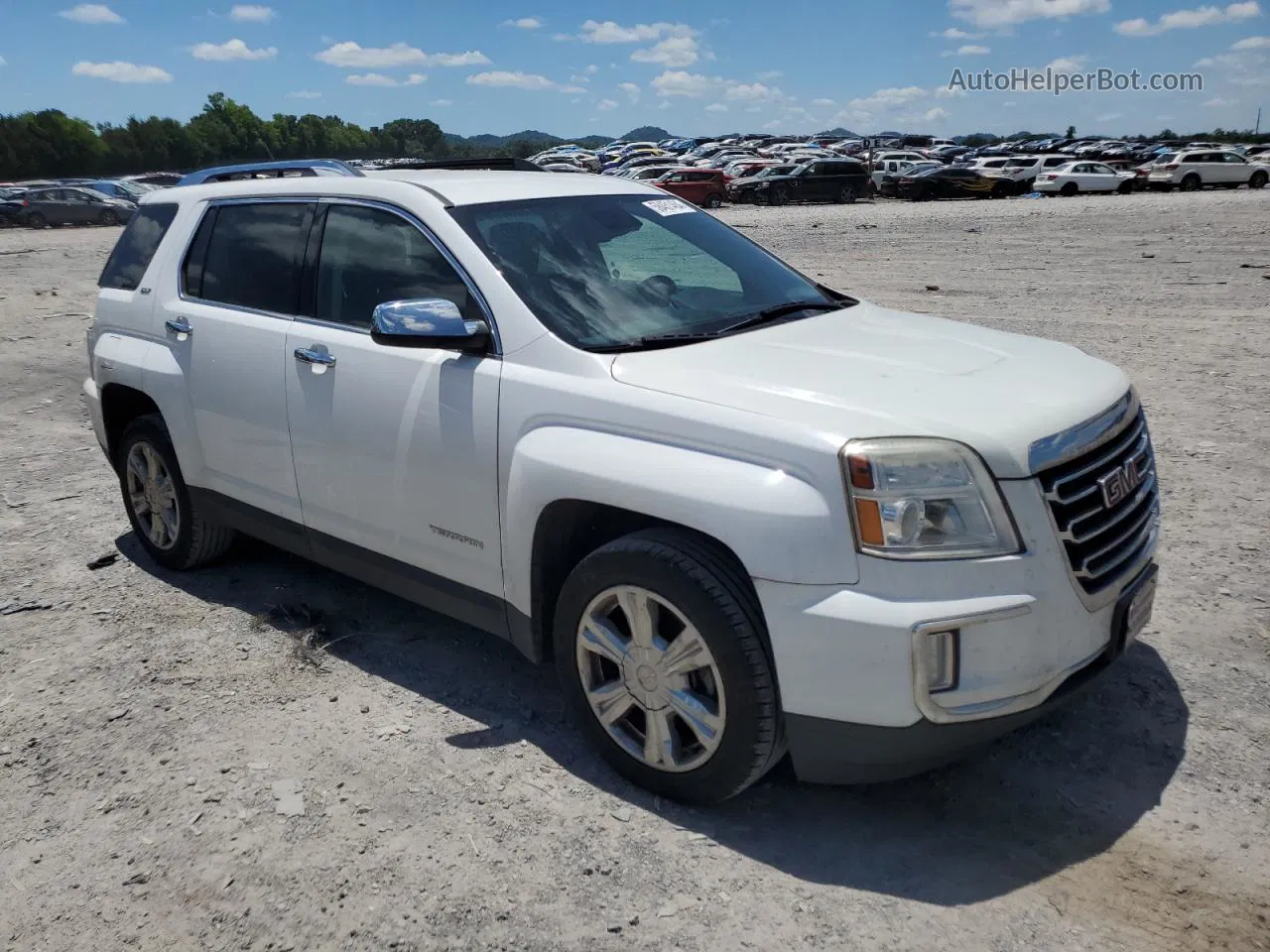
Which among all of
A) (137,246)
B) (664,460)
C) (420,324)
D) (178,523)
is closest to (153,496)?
(178,523)

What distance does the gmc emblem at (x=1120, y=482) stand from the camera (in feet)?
10.1

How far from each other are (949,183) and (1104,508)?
3593 cm

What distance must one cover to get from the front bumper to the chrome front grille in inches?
2.7

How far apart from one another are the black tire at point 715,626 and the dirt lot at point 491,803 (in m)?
0.17

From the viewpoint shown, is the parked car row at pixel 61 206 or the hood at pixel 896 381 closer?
the hood at pixel 896 381

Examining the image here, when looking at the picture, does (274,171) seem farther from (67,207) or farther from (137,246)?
(67,207)

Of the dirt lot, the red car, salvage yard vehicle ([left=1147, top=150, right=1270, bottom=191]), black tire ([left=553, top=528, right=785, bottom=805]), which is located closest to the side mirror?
black tire ([left=553, top=528, right=785, bottom=805])

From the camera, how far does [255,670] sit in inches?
172

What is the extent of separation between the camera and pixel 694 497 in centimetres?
297

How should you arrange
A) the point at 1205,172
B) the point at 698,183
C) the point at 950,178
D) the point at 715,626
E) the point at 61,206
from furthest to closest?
1. the point at 1205,172
2. the point at 950,178
3. the point at 698,183
4. the point at 61,206
5. the point at 715,626

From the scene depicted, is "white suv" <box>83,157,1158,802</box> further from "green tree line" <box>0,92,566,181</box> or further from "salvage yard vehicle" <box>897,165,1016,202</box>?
"green tree line" <box>0,92,566,181</box>

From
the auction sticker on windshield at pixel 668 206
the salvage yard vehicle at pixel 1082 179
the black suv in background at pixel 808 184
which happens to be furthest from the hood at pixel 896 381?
the salvage yard vehicle at pixel 1082 179

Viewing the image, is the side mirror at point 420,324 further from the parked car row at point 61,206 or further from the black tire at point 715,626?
the parked car row at point 61,206

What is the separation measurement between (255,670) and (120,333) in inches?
78.2
